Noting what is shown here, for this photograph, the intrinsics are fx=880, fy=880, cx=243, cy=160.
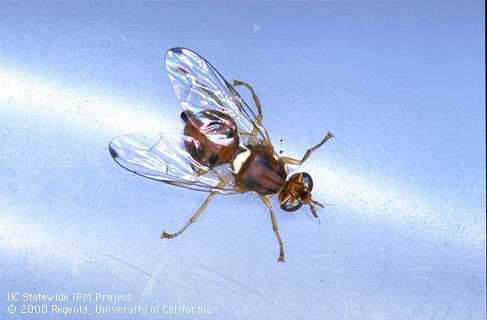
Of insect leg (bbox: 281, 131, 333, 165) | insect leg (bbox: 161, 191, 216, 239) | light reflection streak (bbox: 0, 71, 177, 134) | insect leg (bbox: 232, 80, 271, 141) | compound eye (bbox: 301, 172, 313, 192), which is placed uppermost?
insect leg (bbox: 232, 80, 271, 141)

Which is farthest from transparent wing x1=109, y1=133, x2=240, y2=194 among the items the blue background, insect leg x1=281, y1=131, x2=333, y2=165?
insect leg x1=281, y1=131, x2=333, y2=165

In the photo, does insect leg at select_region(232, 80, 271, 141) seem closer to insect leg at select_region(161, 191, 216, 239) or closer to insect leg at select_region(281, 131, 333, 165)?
insect leg at select_region(281, 131, 333, 165)

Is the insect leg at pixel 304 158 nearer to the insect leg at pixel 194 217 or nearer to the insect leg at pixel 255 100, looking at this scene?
the insect leg at pixel 255 100

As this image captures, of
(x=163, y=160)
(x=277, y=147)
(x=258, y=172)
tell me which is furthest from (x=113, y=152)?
(x=277, y=147)

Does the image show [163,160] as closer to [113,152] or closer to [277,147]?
[113,152]

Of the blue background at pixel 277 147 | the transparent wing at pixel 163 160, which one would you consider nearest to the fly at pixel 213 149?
the transparent wing at pixel 163 160

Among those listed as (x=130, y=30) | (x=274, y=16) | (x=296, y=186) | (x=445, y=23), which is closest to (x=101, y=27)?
(x=130, y=30)
